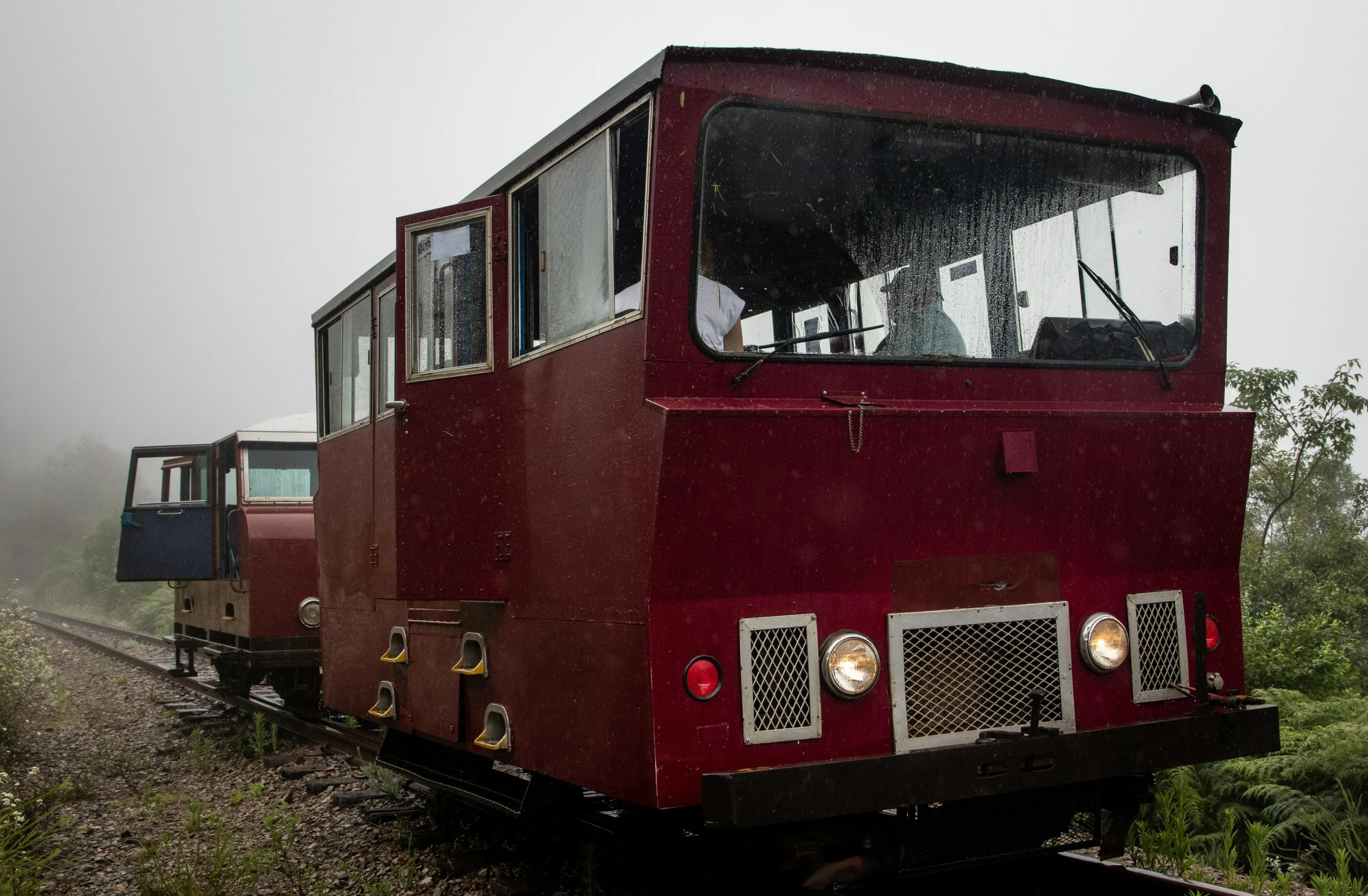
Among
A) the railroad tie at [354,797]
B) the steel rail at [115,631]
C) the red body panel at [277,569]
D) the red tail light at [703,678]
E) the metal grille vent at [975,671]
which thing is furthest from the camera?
the steel rail at [115,631]

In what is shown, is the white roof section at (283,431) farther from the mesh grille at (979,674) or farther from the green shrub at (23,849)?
the mesh grille at (979,674)

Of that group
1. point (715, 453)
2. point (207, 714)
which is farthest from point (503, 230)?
point (207, 714)

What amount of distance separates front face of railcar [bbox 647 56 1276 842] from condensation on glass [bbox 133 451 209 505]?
9043mm

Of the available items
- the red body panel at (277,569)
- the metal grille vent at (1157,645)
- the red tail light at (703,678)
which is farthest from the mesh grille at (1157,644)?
the red body panel at (277,569)

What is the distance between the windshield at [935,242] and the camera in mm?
4094

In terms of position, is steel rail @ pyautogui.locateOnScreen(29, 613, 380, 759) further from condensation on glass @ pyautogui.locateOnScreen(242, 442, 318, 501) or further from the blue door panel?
condensation on glass @ pyautogui.locateOnScreen(242, 442, 318, 501)

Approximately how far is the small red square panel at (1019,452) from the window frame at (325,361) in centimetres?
354

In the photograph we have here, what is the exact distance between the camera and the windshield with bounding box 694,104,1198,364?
4094 millimetres

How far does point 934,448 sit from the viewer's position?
13.4 ft

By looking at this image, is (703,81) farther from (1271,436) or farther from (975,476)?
(1271,436)

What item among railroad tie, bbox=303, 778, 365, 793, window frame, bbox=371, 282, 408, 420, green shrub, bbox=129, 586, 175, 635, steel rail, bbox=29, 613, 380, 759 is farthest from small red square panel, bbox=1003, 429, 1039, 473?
green shrub, bbox=129, 586, 175, 635

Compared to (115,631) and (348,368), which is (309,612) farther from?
(115,631)

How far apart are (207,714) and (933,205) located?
364 inches

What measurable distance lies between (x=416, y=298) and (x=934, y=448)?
7.91ft
